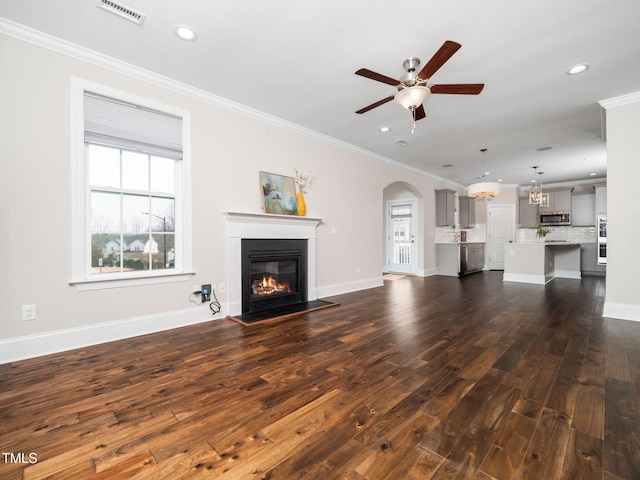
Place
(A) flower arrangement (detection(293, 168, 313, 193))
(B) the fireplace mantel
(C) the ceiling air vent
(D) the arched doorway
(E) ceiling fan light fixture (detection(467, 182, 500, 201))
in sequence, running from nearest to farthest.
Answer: (C) the ceiling air vent < (B) the fireplace mantel < (A) flower arrangement (detection(293, 168, 313, 193)) < (E) ceiling fan light fixture (detection(467, 182, 500, 201)) < (D) the arched doorway

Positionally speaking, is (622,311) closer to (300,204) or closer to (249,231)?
(300,204)

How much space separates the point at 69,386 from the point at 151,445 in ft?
3.60

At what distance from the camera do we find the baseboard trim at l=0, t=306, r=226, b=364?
2428 millimetres

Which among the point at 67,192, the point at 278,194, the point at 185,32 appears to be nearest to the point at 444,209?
the point at 278,194

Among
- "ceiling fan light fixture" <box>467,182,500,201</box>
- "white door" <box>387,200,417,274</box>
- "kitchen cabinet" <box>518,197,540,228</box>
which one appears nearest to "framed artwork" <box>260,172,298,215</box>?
"ceiling fan light fixture" <box>467,182,500,201</box>

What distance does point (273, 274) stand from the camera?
4.35 m

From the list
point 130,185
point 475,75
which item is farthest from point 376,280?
point 130,185

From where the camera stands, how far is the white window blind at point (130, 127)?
111 inches

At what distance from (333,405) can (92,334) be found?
2.49m

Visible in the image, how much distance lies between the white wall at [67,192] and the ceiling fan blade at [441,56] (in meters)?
2.47

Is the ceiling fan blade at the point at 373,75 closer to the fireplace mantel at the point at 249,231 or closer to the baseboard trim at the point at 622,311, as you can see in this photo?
the fireplace mantel at the point at 249,231

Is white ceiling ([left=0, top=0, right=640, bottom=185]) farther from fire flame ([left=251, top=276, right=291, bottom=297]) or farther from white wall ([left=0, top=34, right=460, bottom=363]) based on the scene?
fire flame ([left=251, top=276, right=291, bottom=297])

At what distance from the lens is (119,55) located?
282 cm

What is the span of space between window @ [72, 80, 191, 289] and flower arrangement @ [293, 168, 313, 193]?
5.57ft
